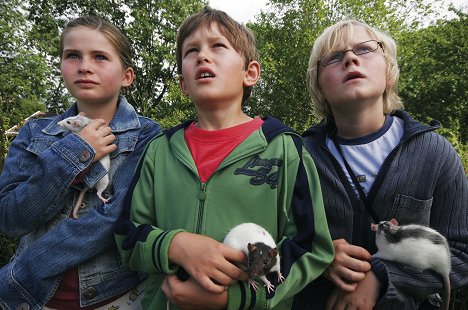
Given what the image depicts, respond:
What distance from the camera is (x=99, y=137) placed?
7.66 ft

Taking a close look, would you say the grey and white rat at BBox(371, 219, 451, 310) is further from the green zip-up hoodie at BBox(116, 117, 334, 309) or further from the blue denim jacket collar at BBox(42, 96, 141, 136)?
the blue denim jacket collar at BBox(42, 96, 141, 136)

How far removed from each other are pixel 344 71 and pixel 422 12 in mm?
33471

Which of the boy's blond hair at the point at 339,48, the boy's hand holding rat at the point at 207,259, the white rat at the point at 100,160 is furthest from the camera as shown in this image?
the boy's blond hair at the point at 339,48

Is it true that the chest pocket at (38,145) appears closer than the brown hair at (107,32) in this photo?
Yes

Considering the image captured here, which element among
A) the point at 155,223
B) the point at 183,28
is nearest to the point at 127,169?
the point at 155,223

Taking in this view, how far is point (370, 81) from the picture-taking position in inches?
96.0

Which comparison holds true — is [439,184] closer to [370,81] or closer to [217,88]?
[370,81]

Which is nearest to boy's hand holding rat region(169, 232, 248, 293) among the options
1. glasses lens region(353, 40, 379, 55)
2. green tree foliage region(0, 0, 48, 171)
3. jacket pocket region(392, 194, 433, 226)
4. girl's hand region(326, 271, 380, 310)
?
girl's hand region(326, 271, 380, 310)

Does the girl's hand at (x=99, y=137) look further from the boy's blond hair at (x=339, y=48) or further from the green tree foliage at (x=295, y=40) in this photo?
the green tree foliage at (x=295, y=40)

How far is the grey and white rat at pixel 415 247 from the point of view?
2213mm

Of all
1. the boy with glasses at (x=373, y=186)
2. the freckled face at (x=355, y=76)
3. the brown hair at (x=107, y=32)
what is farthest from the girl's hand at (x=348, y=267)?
the brown hair at (x=107, y=32)

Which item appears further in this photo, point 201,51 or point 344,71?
point 344,71

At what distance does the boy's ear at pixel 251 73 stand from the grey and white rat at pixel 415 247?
1.24 metres

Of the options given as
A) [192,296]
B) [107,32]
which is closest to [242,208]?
[192,296]
